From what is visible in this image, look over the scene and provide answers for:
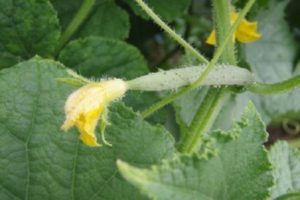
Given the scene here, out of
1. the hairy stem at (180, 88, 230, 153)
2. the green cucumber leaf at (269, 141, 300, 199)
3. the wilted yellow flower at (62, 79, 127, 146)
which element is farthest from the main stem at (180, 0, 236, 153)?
the wilted yellow flower at (62, 79, 127, 146)

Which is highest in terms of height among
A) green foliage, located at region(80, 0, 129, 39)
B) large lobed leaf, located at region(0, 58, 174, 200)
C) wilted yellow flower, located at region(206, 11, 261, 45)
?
wilted yellow flower, located at region(206, 11, 261, 45)

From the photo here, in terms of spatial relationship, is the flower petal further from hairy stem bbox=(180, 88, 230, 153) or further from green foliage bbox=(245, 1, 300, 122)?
green foliage bbox=(245, 1, 300, 122)

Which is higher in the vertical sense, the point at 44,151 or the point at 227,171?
the point at 227,171

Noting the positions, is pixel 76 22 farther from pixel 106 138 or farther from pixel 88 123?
pixel 88 123

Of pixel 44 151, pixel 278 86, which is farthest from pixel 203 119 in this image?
pixel 44 151

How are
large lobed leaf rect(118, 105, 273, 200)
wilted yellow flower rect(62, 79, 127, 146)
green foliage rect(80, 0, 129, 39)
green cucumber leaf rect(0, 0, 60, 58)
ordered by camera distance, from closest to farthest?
large lobed leaf rect(118, 105, 273, 200), wilted yellow flower rect(62, 79, 127, 146), green cucumber leaf rect(0, 0, 60, 58), green foliage rect(80, 0, 129, 39)

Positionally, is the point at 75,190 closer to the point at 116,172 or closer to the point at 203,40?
the point at 116,172

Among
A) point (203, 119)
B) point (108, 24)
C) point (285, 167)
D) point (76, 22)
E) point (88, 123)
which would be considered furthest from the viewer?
point (108, 24)
